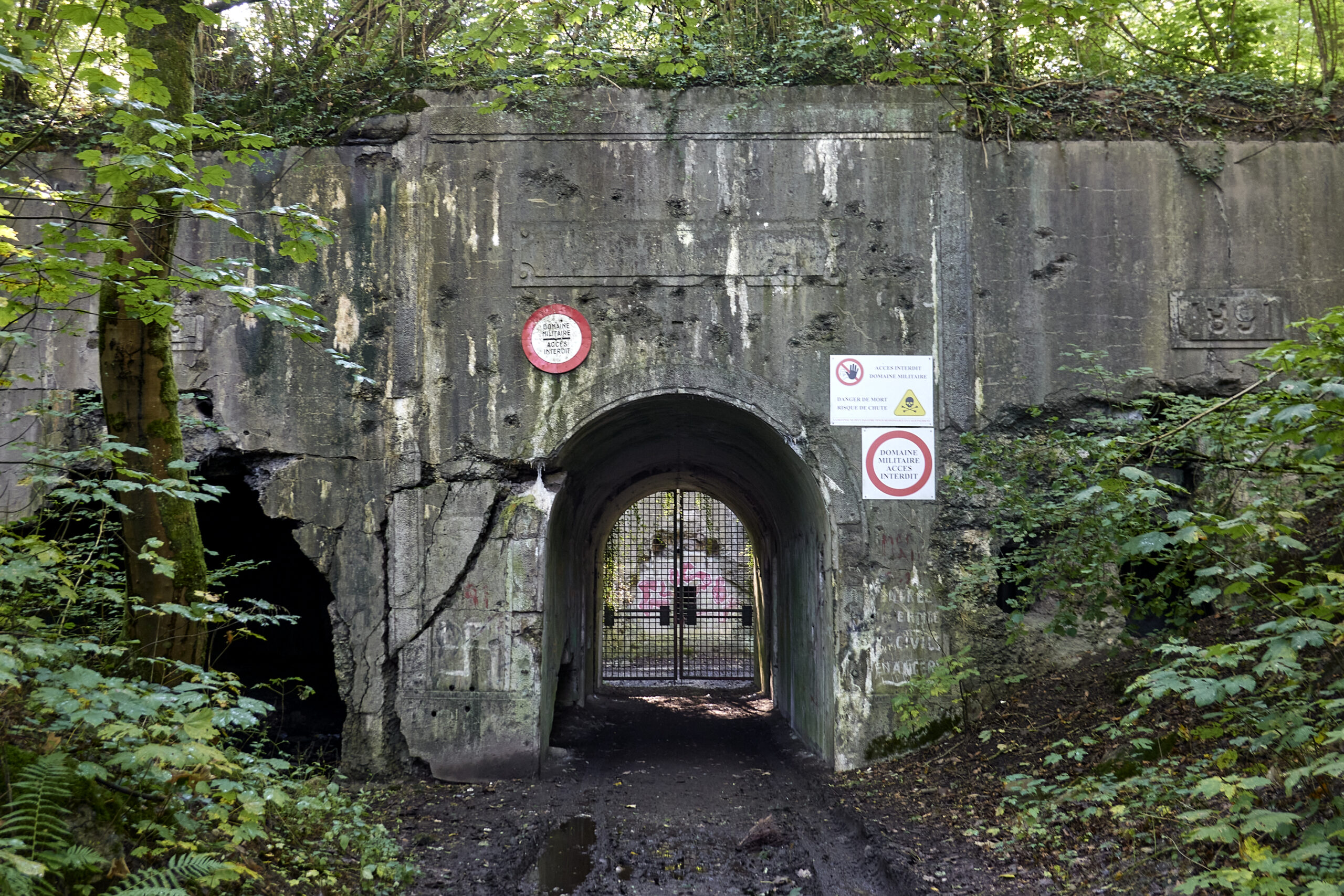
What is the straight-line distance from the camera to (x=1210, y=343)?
273 inches

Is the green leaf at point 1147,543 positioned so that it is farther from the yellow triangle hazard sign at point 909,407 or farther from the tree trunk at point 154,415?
the tree trunk at point 154,415

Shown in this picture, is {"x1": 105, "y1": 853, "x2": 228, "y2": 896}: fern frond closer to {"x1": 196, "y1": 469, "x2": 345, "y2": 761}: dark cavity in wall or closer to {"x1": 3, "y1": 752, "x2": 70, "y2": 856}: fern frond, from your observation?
{"x1": 3, "y1": 752, "x2": 70, "y2": 856}: fern frond

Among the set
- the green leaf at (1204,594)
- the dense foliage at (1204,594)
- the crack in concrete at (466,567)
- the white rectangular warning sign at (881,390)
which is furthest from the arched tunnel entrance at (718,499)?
the green leaf at (1204,594)

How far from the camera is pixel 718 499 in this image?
43.9 feet

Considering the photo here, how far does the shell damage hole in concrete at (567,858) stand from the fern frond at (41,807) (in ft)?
7.97

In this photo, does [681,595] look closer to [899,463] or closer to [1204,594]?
[899,463]

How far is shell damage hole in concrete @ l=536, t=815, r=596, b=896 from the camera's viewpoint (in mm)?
4836

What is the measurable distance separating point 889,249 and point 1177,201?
2.34 meters

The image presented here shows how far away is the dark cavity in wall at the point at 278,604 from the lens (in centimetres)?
960

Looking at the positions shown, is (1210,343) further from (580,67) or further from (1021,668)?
(580,67)

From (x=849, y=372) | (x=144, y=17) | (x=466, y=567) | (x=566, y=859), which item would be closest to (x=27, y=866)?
(x=144, y=17)

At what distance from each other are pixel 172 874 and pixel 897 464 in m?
5.34

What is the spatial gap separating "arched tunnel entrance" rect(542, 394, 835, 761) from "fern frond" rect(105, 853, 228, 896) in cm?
381

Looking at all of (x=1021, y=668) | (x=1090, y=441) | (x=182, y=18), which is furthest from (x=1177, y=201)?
(x=182, y=18)
